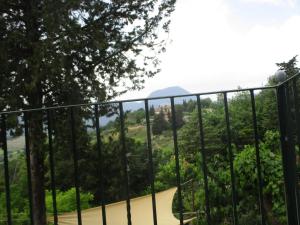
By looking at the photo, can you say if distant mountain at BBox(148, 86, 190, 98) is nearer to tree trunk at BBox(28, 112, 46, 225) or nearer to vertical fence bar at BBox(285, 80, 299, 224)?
vertical fence bar at BBox(285, 80, 299, 224)

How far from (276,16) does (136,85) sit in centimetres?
724

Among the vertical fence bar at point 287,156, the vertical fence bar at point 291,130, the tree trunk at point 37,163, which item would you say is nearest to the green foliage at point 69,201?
the tree trunk at point 37,163

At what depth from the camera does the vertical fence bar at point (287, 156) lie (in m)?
1.74

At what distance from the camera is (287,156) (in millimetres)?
1802

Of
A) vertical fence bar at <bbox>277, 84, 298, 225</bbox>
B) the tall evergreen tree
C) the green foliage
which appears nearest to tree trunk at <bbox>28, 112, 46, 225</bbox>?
the tall evergreen tree

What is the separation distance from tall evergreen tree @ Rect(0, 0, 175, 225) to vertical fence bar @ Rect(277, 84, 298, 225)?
649cm

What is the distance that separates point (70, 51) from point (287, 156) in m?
7.47

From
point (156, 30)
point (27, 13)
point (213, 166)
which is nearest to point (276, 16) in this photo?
point (156, 30)

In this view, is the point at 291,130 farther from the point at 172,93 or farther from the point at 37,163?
the point at 37,163

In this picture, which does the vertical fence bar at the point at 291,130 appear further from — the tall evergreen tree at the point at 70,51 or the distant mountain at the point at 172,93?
the tall evergreen tree at the point at 70,51

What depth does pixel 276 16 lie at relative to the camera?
1485cm

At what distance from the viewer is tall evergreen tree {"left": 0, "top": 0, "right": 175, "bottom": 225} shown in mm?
8398

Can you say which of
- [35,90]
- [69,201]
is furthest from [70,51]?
[69,201]

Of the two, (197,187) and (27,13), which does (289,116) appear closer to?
(197,187)
